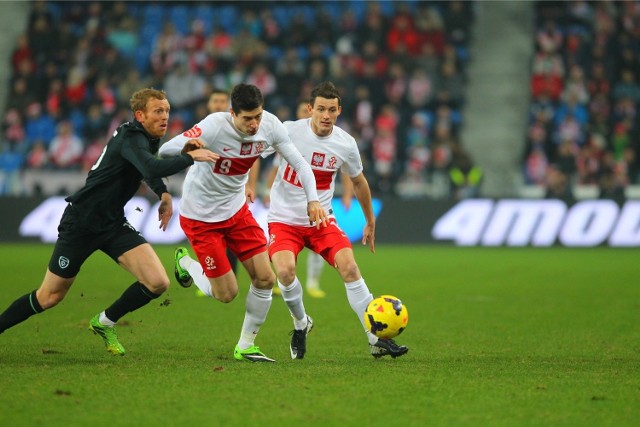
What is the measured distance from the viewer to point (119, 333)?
9242mm

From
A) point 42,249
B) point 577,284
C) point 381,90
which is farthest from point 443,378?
point 381,90

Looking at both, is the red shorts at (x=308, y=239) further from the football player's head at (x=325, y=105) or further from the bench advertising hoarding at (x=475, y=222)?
the bench advertising hoarding at (x=475, y=222)

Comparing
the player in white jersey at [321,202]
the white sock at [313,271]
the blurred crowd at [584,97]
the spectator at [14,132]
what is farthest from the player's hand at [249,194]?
the spectator at [14,132]

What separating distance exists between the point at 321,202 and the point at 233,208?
2.61 feet

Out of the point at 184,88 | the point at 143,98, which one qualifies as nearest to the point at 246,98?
the point at 143,98

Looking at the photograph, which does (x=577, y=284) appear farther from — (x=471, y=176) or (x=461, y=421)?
(x=461, y=421)

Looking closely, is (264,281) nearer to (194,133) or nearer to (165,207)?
(165,207)

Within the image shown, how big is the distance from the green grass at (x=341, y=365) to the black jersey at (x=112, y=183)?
1.06 meters

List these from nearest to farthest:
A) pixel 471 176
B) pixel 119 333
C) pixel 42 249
Result: pixel 119 333 → pixel 42 249 → pixel 471 176

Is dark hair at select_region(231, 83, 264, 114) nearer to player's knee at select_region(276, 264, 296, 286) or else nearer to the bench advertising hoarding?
player's knee at select_region(276, 264, 296, 286)

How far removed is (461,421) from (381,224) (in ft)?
50.6

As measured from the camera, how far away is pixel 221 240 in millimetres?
7801

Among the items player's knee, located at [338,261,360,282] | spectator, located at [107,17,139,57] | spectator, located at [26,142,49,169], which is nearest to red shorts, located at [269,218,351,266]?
player's knee, located at [338,261,360,282]

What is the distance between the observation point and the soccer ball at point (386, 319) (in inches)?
295
